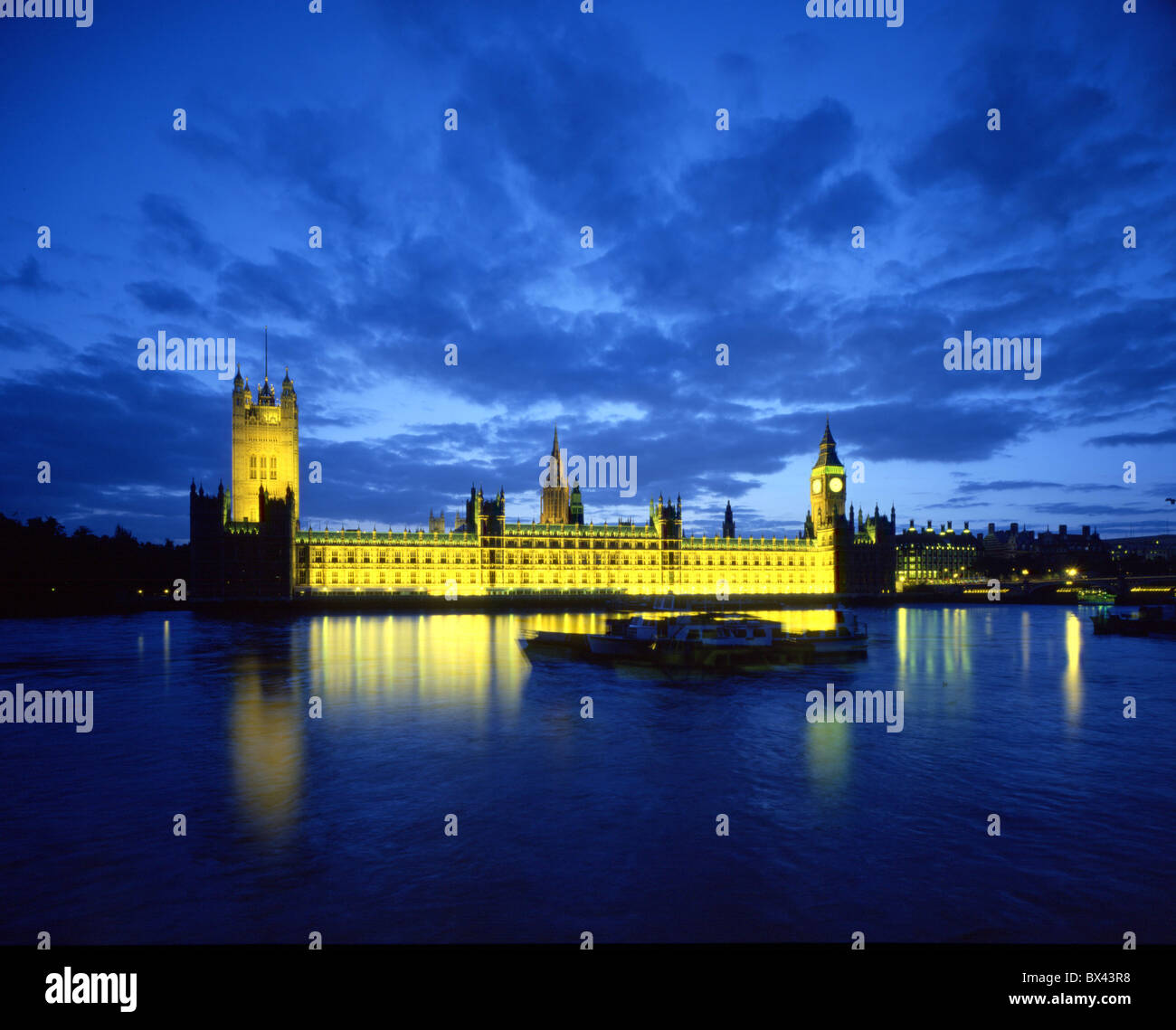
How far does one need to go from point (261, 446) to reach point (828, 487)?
106939mm

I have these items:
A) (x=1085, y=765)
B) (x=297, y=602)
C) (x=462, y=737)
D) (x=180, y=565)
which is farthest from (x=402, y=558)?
(x=1085, y=765)

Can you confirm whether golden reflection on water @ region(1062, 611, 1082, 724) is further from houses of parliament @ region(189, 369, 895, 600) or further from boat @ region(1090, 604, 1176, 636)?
houses of parliament @ region(189, 369, 895, 600)

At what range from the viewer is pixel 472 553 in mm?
127312

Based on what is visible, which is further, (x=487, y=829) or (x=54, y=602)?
(x=54, y=602)

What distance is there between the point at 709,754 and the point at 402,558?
351 feet

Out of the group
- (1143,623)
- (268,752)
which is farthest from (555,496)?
(268,752)

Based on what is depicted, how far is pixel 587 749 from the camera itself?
2245 centimetres

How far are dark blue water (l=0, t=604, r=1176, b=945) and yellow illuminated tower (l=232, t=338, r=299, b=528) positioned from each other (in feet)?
330

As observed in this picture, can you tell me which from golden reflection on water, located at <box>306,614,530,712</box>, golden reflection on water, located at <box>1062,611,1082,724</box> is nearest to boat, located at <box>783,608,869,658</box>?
golden reflection on water, located at <box>1062,611,1082,724</box>

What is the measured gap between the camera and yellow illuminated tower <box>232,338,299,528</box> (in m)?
130

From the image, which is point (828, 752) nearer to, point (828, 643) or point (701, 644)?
point (701, 644)

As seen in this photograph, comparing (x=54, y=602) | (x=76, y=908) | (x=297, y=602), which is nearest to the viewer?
(x=76, y=908)
